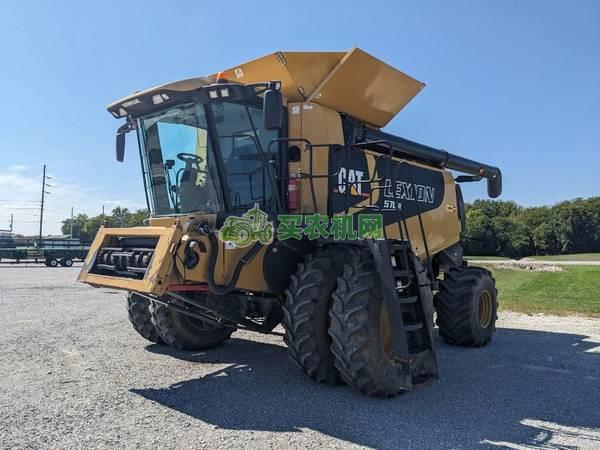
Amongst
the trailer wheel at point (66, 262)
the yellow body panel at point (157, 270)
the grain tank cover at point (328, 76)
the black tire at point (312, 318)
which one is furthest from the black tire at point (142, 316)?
the trailer wheel at point (66, 262)

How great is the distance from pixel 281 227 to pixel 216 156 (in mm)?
1096

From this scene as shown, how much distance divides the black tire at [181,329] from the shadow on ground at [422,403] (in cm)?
20

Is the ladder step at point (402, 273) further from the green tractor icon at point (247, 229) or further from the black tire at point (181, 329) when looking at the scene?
the black tire at point (181, 329)

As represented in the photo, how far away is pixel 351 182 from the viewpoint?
621cm

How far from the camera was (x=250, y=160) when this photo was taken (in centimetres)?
587

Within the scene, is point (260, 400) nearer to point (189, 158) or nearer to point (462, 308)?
point (189, 158)

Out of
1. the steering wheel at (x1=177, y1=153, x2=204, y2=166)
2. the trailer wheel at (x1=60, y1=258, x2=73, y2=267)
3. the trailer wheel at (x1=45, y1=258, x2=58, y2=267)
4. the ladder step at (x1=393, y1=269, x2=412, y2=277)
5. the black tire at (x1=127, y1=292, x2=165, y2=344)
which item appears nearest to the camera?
the ladder step at (x1=393, y1=269, x2=412, y2=277)

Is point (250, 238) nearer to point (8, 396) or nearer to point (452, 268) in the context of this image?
point (8, 396)

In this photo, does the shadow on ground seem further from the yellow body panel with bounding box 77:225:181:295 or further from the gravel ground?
the yellow body panel with bounding box 77:225:181:295

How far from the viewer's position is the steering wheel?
5.90m

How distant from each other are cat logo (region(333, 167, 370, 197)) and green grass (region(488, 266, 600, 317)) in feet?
28.5

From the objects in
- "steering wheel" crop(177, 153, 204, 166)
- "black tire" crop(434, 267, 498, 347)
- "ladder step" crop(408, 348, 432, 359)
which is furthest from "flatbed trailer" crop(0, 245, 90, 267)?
"ladder step" crop(408, 348, 432, 359)

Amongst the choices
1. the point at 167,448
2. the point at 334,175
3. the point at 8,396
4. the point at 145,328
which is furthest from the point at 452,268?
the point at 8,396

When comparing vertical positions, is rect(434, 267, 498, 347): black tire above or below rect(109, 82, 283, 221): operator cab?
below
